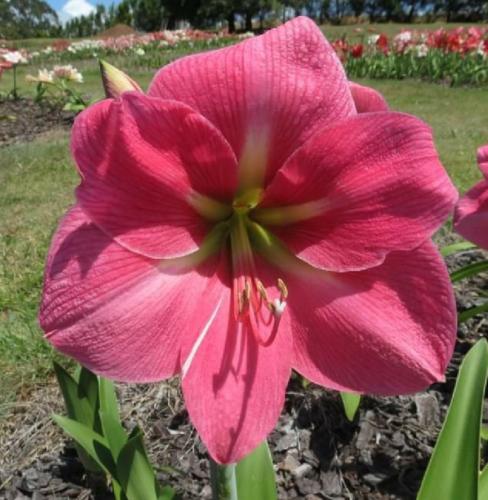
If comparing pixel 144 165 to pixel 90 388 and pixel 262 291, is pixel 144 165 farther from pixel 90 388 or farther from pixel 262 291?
pixel 90 388

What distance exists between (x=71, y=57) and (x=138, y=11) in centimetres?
Answer: 3801

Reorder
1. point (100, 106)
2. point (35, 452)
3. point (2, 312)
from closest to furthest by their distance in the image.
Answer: point (100, 106) < point (35, 452) < point (2, 312)

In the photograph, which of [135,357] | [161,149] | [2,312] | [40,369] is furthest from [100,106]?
[2,312]

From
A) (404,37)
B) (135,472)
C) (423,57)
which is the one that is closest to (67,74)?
(404,37)

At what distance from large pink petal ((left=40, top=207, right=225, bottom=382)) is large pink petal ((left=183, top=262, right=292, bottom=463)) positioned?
0.08 ft

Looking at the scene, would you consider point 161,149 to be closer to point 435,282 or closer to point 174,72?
point 174,72

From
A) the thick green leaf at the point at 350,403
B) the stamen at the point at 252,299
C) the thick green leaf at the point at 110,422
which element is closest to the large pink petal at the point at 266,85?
the stamen at the point at 252,299

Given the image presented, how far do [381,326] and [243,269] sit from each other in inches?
8.0

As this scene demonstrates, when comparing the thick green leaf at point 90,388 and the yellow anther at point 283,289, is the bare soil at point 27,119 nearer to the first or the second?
the thick green leaf at point 90,388

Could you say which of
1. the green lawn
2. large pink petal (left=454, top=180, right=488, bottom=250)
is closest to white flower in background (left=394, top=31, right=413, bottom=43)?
the green lawn

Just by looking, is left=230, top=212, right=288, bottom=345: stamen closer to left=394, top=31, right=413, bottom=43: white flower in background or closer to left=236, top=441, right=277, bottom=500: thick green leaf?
left=236, top=441, right=277, bottom=500: thick green leaf

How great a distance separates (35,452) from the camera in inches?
72.7

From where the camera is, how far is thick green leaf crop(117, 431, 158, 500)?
4.06 feet

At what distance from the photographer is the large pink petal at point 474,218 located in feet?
3.60
